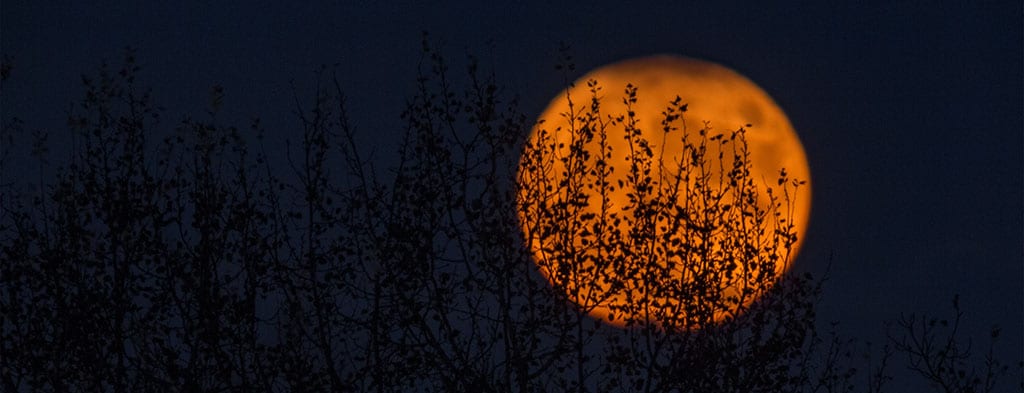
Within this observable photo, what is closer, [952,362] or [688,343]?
[688,343]

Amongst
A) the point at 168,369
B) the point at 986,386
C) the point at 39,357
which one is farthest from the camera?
the point at 986,386

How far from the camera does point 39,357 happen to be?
15.7 meters

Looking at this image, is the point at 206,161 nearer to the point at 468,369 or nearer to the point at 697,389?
the point at 468,369

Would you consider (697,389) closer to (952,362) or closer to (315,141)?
(315,141)

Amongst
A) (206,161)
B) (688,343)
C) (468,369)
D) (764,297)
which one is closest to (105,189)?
(206,161)

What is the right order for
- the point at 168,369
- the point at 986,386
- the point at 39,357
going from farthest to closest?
1. the point at 986,386
2. the point at 39,357
3. the point at 168,369

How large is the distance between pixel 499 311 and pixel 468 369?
2.61ft

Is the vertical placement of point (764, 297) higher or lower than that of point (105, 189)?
lower

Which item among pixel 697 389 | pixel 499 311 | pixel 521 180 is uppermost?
pixel 521 180

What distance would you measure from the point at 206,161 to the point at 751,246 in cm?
678

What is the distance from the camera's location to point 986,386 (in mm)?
20594

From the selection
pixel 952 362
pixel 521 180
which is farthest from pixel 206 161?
pixel 952 362

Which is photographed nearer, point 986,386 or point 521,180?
point 521,180

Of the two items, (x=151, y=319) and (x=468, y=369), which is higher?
(x=151, y=319)
